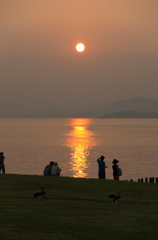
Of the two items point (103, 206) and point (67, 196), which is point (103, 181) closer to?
point (67, 196)

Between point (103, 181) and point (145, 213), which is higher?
point (103, 181)

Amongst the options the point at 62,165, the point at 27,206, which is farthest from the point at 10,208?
the point at 62,165

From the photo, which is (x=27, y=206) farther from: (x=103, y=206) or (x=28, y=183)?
(x=28, y=183)

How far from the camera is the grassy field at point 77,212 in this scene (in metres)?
10.9

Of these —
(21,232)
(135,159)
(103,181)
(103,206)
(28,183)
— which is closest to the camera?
(21,232)

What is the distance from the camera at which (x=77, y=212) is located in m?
13.5

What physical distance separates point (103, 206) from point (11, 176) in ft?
32.6

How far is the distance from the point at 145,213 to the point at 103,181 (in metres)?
8.17

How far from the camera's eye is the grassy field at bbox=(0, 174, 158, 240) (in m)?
10.9

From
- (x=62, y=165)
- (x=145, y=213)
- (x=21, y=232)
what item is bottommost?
(x=21, y=232)

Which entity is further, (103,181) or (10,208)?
(103,181)

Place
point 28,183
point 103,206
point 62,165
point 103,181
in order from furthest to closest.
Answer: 1. point 62,165
2. point 103,181
3. point 28,183
4. point 103,206

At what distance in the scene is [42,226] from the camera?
11508 mm

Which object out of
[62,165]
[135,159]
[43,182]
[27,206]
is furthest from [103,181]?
[135,159]
